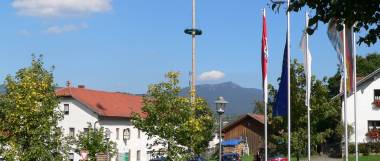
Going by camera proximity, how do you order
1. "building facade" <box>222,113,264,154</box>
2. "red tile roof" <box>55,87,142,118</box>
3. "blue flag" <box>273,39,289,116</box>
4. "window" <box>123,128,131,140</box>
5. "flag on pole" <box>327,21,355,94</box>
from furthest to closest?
"building facade" <box>222,113,264,154</box>, "window" <box>123,128,131,140</box>, "red tile roof" <box>55,87,142,118</box>, "blue flag" <box>273,39,289,116</box>, "flag on pole" <box>327,21,355,94</box>

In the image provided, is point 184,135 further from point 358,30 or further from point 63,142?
point 358,30

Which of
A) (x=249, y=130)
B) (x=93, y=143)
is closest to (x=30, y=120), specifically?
(x=93, y=143)

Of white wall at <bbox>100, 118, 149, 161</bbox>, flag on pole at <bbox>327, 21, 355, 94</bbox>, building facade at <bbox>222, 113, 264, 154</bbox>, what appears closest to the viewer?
flag on pole at <bbox>327, 21, 355, 94</bbox>

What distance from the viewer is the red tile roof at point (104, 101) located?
61.5 meters

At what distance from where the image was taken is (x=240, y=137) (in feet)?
225

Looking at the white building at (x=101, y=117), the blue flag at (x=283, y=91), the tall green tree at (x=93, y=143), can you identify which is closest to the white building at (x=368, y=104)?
the white building at (x=101, y=117)

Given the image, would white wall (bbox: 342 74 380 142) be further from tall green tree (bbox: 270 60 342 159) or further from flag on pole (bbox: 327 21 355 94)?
flag on pole (bbox: 327 21 355 94)

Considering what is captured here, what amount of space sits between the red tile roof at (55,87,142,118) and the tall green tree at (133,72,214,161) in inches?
1126

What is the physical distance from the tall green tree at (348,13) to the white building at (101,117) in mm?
48896

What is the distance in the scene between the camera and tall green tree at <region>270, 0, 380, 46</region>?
29.1ft

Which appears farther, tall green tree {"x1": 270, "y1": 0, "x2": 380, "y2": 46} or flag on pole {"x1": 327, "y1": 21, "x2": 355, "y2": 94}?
flag on pole {"x1": 327, "y1": 21, "x2": 355, "y2": 94}

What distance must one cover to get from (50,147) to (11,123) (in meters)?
1.79

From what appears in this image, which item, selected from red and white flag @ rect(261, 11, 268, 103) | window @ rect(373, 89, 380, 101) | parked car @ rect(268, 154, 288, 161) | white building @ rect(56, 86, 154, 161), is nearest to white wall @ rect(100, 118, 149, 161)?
white building @ rect(56, 86, 154, 161)

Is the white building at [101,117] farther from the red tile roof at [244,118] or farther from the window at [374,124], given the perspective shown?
the window at [374,124]
